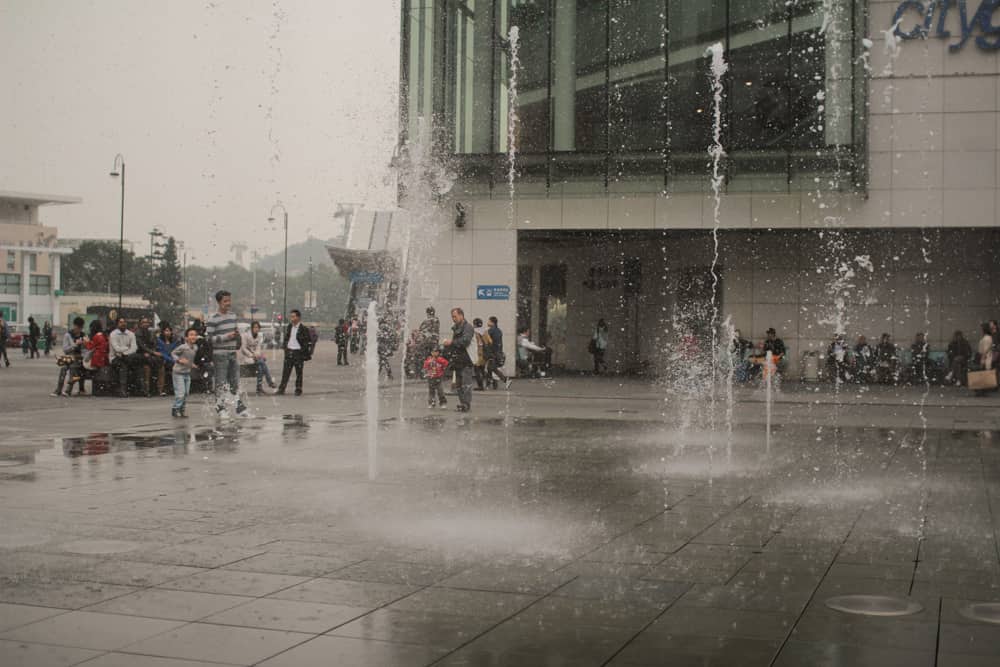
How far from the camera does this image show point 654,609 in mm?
5566

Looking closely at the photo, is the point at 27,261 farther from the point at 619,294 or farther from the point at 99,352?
the point at 99,352

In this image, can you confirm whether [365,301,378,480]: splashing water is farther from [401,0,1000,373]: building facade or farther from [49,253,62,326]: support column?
[49,253,62,326]: support column

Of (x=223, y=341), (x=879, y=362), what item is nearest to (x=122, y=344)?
(x=223, y=341)

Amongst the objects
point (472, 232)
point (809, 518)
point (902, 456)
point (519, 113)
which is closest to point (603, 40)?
point (519, 113)

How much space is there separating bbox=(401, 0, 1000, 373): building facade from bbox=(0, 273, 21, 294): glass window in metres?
94.9

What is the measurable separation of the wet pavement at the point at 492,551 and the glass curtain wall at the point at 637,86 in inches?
717

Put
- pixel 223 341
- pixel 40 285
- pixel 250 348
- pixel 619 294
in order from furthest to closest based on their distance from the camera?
pixel 40 285 → pixel 619 294 → pixel 250 348 → pixel 223 341

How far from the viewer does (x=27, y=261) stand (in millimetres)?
117438

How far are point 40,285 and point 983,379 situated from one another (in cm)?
11128

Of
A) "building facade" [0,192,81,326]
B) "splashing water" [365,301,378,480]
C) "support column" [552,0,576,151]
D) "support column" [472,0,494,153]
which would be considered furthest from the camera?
"building facade" [0,192,81,326]

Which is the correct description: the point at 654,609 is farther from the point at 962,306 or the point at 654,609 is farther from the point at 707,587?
the point at 962,306

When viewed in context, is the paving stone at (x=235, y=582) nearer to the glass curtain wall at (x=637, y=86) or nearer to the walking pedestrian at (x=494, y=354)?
the walking pedestrian at (x=494, y=354)

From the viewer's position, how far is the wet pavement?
493 cm

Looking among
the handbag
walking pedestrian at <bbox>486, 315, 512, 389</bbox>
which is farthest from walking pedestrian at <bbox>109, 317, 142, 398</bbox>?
the handbag
